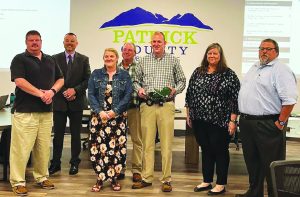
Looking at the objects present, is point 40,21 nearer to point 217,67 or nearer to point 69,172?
point 69,172

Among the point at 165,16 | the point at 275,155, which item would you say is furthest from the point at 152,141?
the point at 165,16

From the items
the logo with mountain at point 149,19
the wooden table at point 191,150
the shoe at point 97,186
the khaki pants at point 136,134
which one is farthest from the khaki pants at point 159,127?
the logo with mountain at point 149,19

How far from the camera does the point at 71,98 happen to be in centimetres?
458

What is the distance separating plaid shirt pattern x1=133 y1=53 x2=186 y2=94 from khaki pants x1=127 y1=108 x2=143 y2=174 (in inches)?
17.4

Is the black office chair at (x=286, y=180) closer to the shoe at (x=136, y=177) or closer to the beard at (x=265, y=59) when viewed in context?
the beard at (x=265, y=59)

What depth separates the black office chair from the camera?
186 cm

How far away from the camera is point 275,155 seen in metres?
3.54

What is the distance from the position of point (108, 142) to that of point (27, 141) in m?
0.75

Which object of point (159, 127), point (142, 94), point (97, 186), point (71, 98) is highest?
point (142, 94)

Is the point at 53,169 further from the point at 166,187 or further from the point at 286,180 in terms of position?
the point at 286,180

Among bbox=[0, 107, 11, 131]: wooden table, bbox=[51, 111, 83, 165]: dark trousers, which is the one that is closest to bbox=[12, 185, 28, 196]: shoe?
bbox=[0, 107, 11, 131]: wooden table

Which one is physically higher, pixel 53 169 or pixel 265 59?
pixel 265 59

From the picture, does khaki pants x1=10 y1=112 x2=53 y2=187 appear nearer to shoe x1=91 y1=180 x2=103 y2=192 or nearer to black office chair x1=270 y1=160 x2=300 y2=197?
shoe x1=91 y1=180 x2=103 y2=192

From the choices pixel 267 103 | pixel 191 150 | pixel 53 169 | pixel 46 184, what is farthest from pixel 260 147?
pixel 53 169
